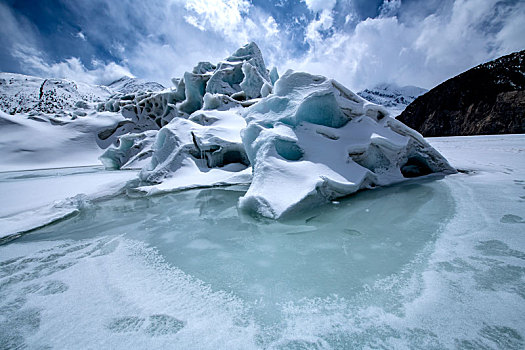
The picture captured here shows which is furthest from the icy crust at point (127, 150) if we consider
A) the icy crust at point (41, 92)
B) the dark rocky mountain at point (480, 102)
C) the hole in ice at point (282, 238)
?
the icy crust at point (41, 92)

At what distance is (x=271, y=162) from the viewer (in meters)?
3.24

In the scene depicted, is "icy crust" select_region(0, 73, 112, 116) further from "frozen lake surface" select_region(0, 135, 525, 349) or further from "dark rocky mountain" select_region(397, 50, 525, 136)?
"dark rocky mountain" select_region(397, 50, 525, 136)

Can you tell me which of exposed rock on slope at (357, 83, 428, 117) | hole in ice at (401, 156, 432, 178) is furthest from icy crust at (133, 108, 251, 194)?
exposed rock on slope at (357, 83, 428, 117)

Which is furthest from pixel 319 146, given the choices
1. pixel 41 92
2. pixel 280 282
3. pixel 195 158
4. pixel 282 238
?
pixel 41 92

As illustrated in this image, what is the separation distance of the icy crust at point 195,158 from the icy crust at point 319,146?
4.73 feet

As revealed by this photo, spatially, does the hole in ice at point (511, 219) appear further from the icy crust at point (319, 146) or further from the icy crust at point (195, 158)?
the icy crust at point (195, 158)

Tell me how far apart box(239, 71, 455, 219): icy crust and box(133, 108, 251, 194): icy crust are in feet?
4.73

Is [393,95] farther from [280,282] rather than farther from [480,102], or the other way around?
[280,282]

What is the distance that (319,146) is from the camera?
370 centimetres

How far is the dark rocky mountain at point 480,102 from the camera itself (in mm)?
27875

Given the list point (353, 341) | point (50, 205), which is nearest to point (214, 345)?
point (353, 341)

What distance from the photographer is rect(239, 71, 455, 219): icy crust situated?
2961mm

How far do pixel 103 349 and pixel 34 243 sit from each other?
2.08 metres

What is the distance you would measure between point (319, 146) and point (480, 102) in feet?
139
